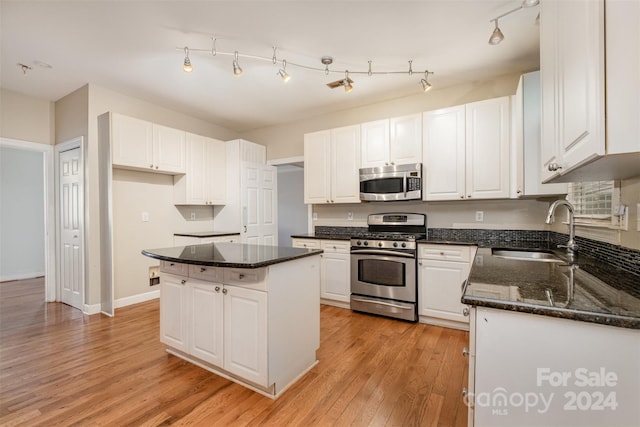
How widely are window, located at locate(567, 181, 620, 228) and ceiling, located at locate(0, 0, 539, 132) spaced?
137cm

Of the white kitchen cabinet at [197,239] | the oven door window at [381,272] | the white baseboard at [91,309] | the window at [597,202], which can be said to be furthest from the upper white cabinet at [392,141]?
the white baseboard at [91,309]

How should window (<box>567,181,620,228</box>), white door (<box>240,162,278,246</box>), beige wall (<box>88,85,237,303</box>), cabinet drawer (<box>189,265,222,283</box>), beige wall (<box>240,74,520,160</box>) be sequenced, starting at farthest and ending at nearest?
1. white door (<box>240,162,278,246</box>)
2. beige wall (<box>88,85,237,303</box>)
3. beige wall (<box>240,74,520,160</box>)
4. cabinet drawer (<box>189,265,222,283</box>)
5. window (<box>567,181,620,228</box>)

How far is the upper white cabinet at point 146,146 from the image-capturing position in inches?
136

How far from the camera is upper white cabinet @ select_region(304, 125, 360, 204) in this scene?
3.81m

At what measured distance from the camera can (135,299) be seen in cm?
388

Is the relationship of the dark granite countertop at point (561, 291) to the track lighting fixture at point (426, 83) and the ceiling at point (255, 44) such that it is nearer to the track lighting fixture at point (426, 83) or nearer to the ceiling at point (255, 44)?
the ceiling at point (255, 44)

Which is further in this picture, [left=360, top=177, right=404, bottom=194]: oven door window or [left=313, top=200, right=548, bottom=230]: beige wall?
[left=360, top=177, right=404, bottom=194]: oven door window

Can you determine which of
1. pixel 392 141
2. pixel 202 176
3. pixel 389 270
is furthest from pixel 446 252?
pixel 202 176

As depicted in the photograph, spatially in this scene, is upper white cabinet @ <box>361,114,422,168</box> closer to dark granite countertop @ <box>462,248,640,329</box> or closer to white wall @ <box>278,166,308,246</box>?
dark granite countertop @ <box>462,248,640,329</box>

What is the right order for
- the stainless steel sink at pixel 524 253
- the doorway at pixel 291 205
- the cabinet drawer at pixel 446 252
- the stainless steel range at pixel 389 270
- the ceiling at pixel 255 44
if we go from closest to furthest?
the ceiling at pixel 255 44
the stainless steel sink at pixel 524 253
the cabinet drawer at pixel 446 252
the stainless steel range at pixel 389 270
the doorway at pixel 291 205

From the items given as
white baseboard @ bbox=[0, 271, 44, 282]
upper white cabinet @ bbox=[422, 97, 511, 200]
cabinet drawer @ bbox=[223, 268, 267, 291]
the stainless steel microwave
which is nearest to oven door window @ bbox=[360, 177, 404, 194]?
the stainless steel microwave

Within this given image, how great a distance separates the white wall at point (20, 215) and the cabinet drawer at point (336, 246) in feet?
18.0

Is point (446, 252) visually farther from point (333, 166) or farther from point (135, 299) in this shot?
point (135, 299)

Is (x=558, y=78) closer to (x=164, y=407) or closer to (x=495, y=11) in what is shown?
(x=495, y=11)
